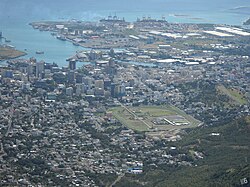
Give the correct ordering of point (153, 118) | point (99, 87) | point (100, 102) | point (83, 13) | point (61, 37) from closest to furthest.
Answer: point (153, 118) < point (100, 102) < point (99, 87) < point (61, 37) < point (83, 13)

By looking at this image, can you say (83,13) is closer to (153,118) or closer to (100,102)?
(100,102)

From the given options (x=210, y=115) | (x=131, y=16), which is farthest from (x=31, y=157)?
(x=131, y=16)

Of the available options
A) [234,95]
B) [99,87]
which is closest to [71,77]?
[99,87]

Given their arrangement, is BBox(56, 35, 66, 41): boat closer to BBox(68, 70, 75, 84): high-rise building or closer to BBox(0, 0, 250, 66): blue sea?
BBox(0, 0, 250, 66): blue sea

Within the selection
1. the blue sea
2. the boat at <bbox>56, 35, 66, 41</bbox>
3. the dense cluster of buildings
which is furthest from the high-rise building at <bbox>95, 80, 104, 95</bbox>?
the boat at <bbox>56, 35, 66, 41</bbox>

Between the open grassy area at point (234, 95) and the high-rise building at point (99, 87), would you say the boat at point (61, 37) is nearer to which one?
the high-rise building at point (99, 87)

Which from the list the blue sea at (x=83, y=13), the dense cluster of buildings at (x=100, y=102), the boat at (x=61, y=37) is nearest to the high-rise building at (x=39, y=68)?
the dense cluster of buildings at (x=100, y=102)
